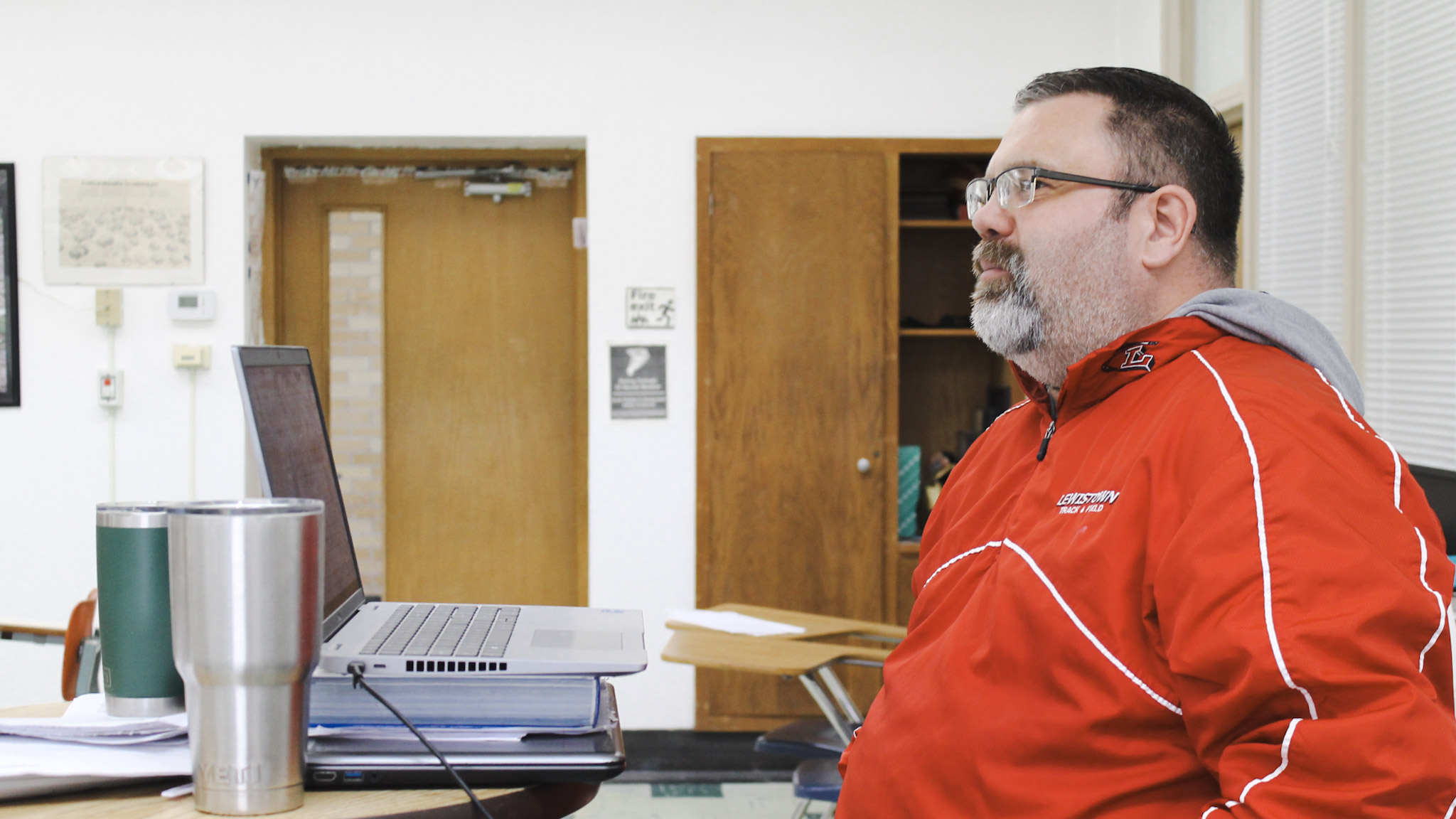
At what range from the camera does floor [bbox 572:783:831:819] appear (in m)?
3.02

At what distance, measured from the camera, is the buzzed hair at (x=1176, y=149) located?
1.13 metres

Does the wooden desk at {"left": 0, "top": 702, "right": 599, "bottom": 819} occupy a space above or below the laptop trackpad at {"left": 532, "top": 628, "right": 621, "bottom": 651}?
below

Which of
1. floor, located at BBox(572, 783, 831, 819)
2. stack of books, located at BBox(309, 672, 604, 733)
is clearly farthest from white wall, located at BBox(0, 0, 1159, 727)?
stack of books, located at BBox(309, 672, 604, 733)

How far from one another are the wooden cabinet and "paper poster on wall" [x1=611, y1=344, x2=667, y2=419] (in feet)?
0.48

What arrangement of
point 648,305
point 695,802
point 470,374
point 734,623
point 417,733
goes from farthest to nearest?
point 470,374 → point 648,305 → point 695,802 → point 734,623 → point 417,733

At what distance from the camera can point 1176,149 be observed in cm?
113

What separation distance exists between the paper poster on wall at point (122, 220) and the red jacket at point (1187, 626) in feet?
10.6

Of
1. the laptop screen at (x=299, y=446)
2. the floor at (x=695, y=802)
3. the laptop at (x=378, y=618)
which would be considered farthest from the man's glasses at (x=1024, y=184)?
the floor at (x=695, y=802)

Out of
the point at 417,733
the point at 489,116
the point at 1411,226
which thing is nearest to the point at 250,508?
the point at 417,733

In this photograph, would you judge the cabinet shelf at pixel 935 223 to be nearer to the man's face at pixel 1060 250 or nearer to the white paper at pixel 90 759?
the man's face at pixel 1060 250

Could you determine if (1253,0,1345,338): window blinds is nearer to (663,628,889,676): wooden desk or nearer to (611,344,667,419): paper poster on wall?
(663,628,889,676): wooden desk

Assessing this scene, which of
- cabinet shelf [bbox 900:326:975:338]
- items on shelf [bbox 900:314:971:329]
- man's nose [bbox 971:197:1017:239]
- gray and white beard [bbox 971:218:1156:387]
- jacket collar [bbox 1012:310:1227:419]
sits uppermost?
items on shelf [bbox 900:314:971:329]

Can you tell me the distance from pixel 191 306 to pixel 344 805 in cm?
318

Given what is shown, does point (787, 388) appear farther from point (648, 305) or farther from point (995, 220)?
point (995, 220)
